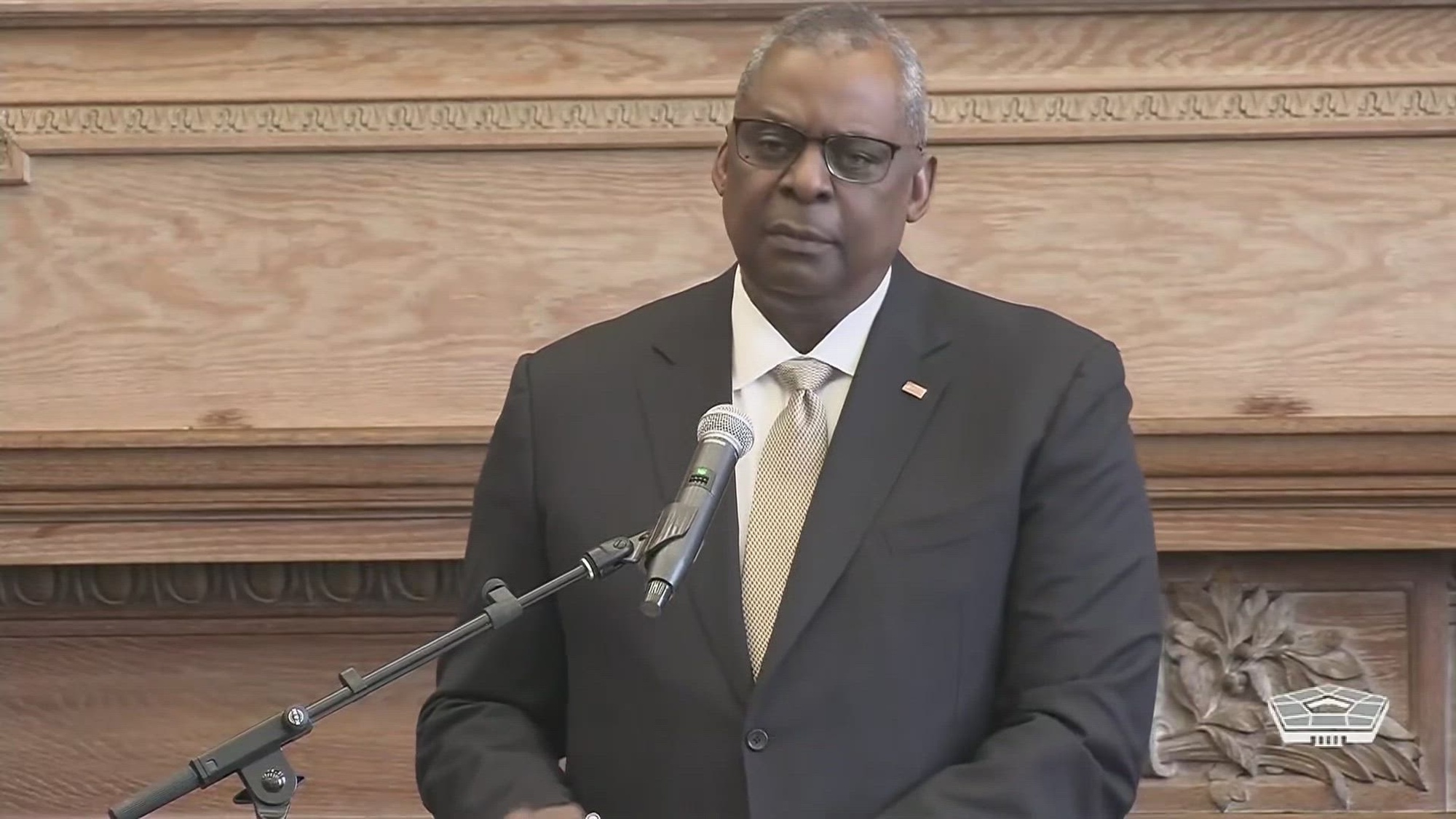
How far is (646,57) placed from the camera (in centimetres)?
334

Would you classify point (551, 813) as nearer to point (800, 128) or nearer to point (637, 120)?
point (800, 128)

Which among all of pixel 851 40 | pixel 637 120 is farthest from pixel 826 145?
pixel 637 120

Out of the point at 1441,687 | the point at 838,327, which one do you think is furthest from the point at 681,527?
the point at 1441,687

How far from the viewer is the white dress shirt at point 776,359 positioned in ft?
7.38

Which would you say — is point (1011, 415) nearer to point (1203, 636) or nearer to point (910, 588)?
point (910, 588)

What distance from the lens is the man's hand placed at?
6.70ft

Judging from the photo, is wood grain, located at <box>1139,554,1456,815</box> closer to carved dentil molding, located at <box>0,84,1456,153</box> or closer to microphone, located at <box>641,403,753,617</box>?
carved dentil molding, located at <box>0,84,1456,153</box>

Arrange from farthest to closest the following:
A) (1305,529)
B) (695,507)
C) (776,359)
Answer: (1305,529)
(776,359)
(695,507)

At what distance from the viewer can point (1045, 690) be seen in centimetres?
207

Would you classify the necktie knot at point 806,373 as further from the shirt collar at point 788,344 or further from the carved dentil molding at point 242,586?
the carved dentil molding at point 242,586

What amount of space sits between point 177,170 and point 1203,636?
1820mm

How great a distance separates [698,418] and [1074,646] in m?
0.48

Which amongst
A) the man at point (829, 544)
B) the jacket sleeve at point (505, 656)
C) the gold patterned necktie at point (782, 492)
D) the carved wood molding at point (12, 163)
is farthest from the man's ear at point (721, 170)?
the carved wood molding at point (12, 163)

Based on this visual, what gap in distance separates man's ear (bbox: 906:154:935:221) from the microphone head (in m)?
0.54
